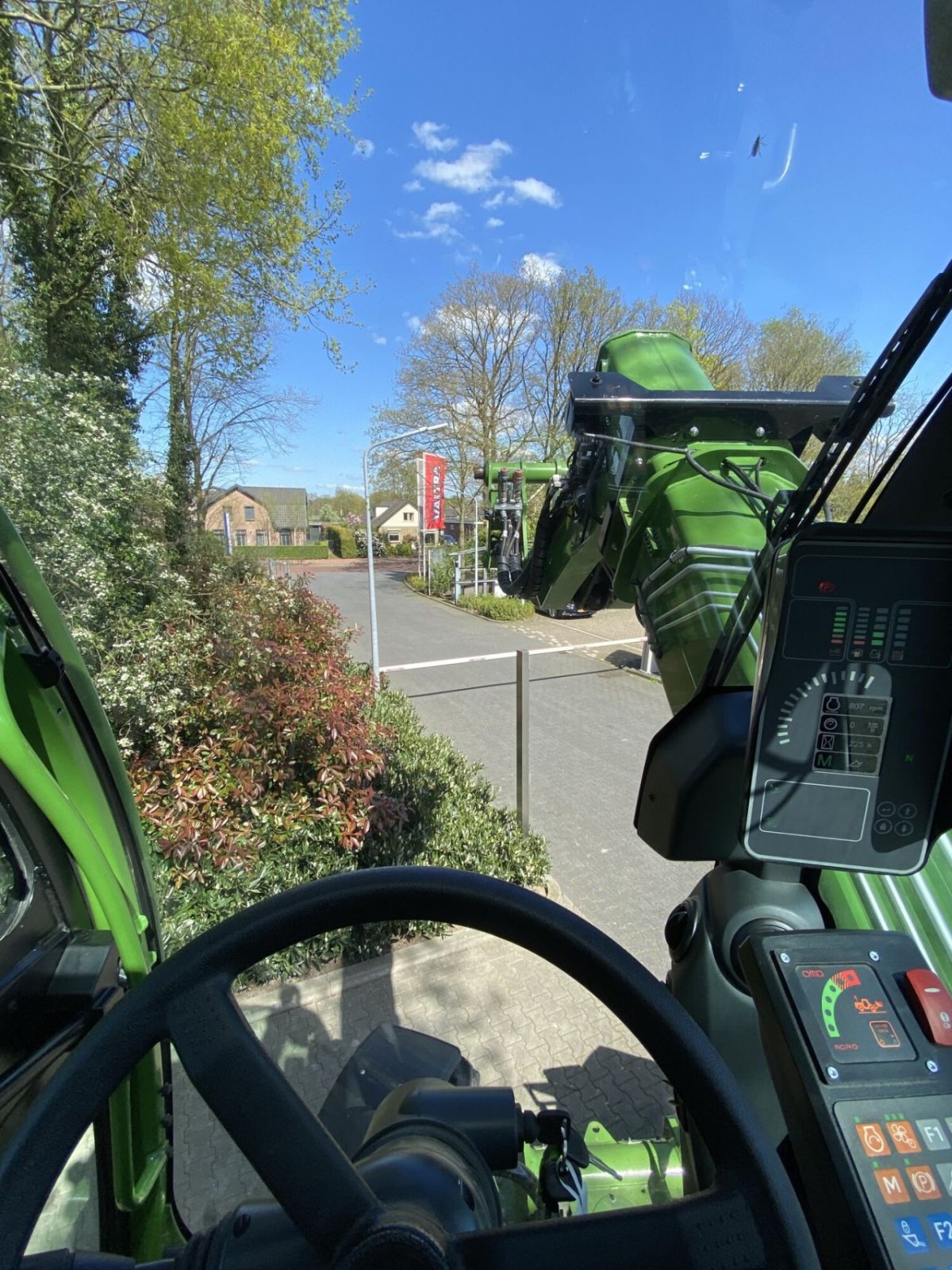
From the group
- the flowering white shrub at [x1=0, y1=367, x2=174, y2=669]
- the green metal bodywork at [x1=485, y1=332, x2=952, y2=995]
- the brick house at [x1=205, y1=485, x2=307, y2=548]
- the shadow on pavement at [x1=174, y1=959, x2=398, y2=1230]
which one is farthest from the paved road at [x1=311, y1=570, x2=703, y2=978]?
the brick house at [x1=205, y1=485, x2=307, y2=548]

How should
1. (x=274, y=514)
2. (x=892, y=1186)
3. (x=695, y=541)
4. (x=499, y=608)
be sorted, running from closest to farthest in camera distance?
(x=892, y=1186), (x=695, y=541), (x=499, y=608), (x=274, y=514)

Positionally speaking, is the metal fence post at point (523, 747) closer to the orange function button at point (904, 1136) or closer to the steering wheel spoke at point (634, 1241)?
the orange function button at point (904, 1136)

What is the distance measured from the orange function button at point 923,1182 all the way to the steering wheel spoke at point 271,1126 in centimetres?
72

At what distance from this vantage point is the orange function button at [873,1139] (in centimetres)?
83

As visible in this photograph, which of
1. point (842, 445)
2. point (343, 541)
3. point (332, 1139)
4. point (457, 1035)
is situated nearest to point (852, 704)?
point (842, 445)

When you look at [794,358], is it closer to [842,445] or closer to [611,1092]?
[842,445]

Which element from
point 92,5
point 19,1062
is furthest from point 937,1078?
point 92,5

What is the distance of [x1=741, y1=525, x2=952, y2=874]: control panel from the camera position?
3.65 feet

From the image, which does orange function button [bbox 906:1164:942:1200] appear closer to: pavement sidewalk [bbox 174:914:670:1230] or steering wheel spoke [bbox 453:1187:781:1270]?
steering wheel spoke [bbox 453:1187:781:1270]

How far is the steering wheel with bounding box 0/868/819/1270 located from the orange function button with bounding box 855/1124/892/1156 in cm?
30

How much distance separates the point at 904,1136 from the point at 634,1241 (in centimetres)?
50

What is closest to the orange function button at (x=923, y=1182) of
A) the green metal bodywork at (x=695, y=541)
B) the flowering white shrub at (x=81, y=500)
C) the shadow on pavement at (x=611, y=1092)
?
the green metal bodywork at (x=695, y=541)

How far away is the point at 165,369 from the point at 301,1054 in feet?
27.6

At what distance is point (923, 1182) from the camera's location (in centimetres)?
80
